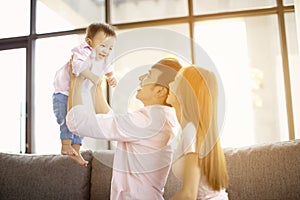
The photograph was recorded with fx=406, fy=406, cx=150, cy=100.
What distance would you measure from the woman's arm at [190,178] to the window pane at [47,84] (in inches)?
84.9

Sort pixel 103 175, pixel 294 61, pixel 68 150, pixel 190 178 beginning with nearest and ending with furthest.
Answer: pixel 190 178 → pixel 68 150 → pixel 103 175 → pixel 294 61

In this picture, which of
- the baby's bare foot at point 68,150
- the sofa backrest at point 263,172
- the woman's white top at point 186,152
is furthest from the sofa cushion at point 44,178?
the woman's white top at point 186,152

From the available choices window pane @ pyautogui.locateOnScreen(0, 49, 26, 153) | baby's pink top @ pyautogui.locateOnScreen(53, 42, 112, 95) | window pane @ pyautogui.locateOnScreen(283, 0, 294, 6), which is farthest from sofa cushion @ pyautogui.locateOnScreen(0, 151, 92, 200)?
window pane @ pyautogui.locateOnScreen(283, 0, 294, 6)

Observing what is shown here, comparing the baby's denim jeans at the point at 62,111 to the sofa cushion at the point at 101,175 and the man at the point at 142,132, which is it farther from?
the sofa cushion at the point at 101,175

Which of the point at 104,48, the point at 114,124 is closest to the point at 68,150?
the point at 114,124

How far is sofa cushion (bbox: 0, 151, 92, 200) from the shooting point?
8.35 feet

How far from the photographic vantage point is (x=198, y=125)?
1.38 metres

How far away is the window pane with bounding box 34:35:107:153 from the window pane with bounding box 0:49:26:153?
136mm

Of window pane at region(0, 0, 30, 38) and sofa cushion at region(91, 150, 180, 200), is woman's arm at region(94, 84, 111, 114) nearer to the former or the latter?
sofa cushion at region(91, 150, 180, 200)

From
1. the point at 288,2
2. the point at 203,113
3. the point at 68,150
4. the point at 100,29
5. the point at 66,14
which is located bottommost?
the point at 68,150

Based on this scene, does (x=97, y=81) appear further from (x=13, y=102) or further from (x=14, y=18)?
(x=14, y=18)

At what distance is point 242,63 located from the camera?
3.08m

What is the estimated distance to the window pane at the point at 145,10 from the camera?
3262 millimetres

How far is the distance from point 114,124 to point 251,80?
1.91m
